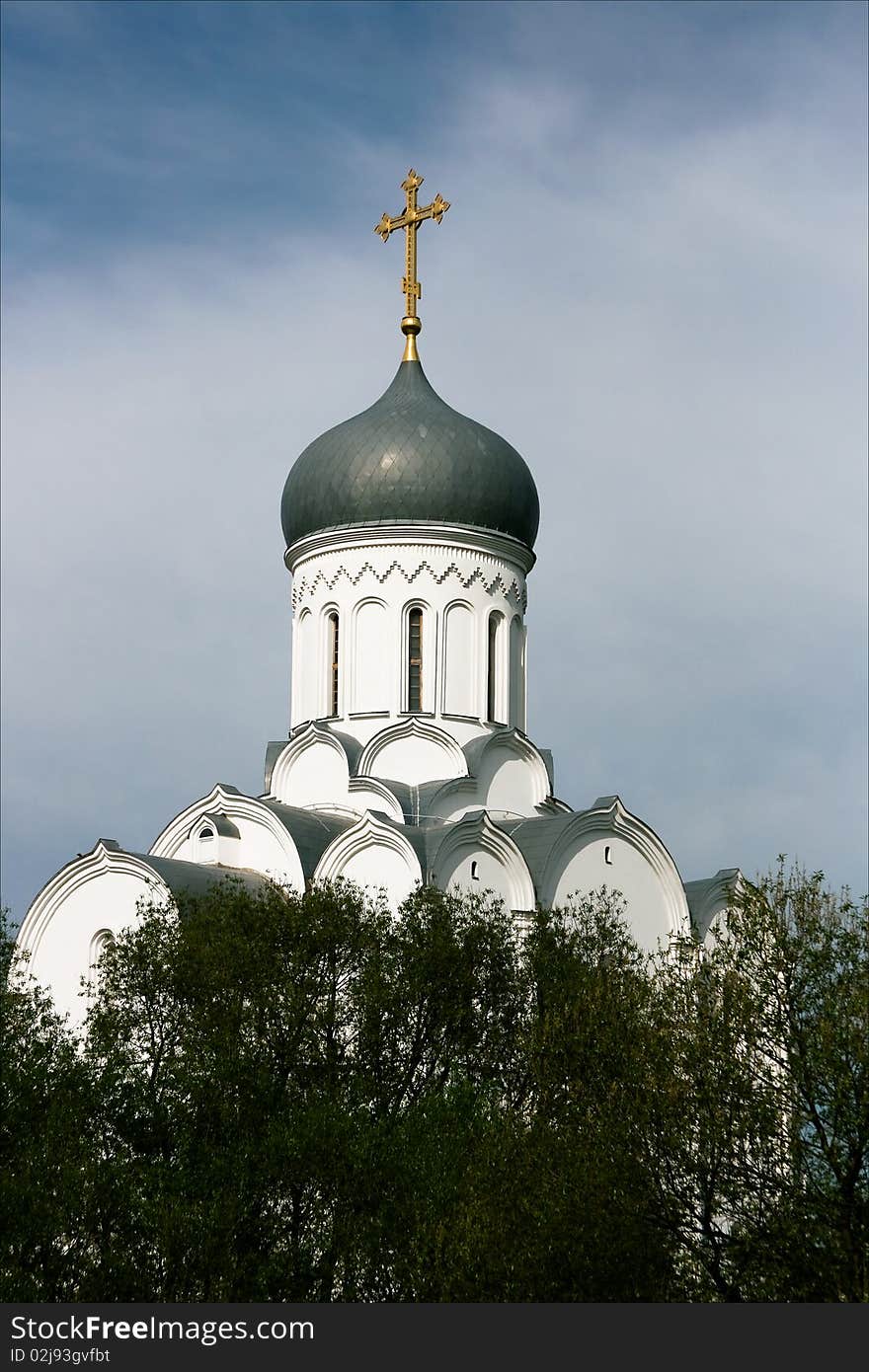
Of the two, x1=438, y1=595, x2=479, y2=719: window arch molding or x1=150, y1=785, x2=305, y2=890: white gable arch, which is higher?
x1=438, y1=595, x2=479, y2=719: window arch molding

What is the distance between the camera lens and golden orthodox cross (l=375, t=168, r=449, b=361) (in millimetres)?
23953

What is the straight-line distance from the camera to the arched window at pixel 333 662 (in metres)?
22.9

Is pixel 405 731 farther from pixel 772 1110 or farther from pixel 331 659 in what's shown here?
pixel 772 1110

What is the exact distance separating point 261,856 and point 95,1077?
5.65 meters

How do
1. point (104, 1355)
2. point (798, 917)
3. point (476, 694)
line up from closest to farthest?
1. point (104, 1355)
2. point (798, 917)
3. point (476, 694)

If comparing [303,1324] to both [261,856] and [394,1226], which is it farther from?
[261,856]

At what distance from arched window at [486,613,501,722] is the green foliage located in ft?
17.1

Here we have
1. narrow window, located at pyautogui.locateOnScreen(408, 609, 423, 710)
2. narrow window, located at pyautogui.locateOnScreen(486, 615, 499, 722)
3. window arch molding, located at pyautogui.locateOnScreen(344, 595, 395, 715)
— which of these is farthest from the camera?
narrow window, located at pyautogui.locateOnScreen(486, 615, 499, 722)

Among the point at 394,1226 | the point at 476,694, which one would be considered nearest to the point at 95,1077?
the point at 394,1226

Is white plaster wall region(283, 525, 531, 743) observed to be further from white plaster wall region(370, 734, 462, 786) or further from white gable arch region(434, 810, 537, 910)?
white gable arch region(434, 810, 537, 910)

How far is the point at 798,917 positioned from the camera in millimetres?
14156

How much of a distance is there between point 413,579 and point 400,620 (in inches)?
20.0

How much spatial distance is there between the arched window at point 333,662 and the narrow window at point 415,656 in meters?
0.94

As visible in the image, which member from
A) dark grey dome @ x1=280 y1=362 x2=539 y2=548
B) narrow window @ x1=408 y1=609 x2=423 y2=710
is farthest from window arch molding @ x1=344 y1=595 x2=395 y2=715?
dark grey dome @ x1=280 y1=362 x2=539 y2=548
